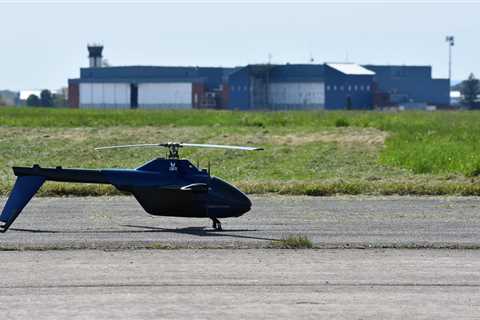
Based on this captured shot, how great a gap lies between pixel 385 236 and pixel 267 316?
24.7 feet

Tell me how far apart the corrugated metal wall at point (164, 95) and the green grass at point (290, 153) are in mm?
86133

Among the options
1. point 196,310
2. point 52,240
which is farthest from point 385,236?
point 196,310

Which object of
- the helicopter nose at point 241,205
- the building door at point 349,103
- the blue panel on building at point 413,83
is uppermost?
the blue panel on building at point 413,83

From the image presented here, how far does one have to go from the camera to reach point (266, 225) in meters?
23.1

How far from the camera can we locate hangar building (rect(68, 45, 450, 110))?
157 metres

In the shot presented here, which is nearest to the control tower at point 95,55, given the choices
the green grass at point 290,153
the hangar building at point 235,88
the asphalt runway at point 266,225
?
the hangar building at point 235,88

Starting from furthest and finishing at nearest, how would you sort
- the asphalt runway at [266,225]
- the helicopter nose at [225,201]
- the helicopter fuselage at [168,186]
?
the helicopter nose at [225,201] < the helicopter fuselage at [168,186] < the asphalt runway at [266,225]

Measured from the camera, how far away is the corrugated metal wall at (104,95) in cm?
16588

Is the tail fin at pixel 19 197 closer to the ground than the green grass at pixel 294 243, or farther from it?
farther from it

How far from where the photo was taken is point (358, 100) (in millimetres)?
162250

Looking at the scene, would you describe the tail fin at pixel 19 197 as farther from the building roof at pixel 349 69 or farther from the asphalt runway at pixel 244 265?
the building roof at pixel 349 69

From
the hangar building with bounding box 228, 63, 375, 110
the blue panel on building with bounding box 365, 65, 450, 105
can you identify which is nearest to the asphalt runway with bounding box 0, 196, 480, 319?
the hangar building with bounding box 228, 63, 375, 110

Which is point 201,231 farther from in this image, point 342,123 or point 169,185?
point 342,123

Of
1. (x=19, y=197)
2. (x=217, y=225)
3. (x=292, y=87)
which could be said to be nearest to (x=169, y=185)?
(x=217, y=225)
